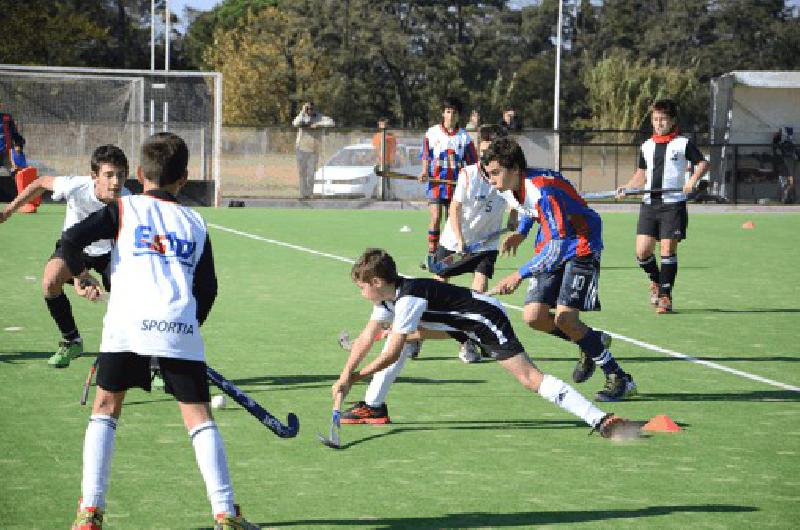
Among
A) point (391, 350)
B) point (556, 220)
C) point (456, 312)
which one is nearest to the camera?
point (391, 350)

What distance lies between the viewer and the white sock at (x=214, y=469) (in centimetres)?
482

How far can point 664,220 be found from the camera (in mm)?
13109

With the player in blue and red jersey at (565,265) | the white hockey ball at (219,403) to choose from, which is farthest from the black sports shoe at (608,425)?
the white hockey ball at (219,403)

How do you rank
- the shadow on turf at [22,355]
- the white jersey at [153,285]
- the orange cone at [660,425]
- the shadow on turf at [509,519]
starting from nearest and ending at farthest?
the white jersey at [153,285]
the shadow on turf at [509,519]
the orange cone at [660,425]
the shadow on turf at [22,355]

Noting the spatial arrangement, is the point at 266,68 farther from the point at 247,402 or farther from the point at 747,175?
the point at 247,402

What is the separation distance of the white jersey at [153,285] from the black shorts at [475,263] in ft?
19.4

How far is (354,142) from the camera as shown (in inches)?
1344

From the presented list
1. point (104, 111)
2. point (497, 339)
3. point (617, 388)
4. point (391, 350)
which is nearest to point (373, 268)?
point (391, 350)

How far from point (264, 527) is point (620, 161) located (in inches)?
1411

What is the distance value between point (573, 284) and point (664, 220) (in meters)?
5.16

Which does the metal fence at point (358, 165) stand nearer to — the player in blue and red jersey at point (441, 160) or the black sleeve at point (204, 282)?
the player in blue and red jersey at point (441, 160)

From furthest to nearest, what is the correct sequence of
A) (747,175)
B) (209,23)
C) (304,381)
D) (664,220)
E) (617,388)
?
1. (209,23)
2. (747,175)
3. (664,220)
4. (304,381)
5. (617,388)

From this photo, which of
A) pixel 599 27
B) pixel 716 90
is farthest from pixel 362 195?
pixel 599 27

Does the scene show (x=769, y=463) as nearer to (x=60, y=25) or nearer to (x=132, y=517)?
(x=132, y=517)
